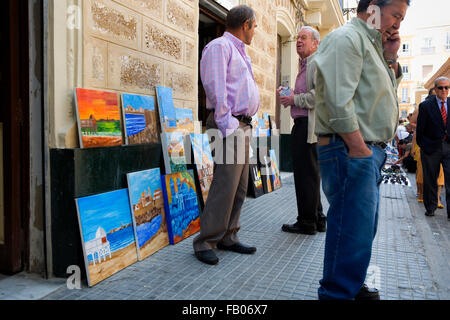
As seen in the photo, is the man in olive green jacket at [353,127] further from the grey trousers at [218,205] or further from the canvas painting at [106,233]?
the canvas painting at [106,233]

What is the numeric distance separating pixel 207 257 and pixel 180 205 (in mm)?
752

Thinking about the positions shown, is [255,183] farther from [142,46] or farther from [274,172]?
[142,46]

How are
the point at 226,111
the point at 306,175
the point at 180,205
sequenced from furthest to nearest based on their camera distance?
the point at 306,175
the point at 180,205
the point at 226,111

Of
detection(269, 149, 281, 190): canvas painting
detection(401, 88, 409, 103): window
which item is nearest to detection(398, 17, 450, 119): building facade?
detection(401, 88, 409, 103): window

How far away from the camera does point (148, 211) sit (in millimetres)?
3215

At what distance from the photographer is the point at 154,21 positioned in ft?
11.8

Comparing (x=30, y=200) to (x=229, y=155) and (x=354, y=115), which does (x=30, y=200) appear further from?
(x=354, y=115)

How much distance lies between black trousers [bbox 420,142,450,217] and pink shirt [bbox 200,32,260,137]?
3521mm

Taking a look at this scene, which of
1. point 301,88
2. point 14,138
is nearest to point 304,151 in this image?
point 301,88

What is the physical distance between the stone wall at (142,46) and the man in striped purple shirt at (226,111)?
0.69 m

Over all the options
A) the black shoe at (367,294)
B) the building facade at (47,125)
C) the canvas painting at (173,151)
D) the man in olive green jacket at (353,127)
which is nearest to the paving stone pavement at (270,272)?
the black shoe at (367,294)

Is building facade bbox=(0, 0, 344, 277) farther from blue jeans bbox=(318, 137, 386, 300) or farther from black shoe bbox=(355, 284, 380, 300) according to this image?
black shoe bbox=(355, 284, 380, 300)

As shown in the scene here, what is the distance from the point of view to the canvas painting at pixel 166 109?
361cm

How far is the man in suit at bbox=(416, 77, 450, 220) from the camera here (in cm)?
530
